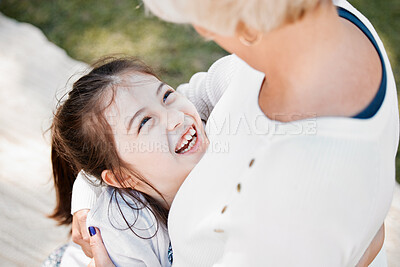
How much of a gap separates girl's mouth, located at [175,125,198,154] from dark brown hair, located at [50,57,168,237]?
17 cm

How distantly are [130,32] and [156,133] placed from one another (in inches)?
76.5

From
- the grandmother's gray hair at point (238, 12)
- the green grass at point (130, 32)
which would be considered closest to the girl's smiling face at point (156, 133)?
the grandmother's gray hair at point (238, 12)

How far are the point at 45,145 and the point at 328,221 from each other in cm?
195

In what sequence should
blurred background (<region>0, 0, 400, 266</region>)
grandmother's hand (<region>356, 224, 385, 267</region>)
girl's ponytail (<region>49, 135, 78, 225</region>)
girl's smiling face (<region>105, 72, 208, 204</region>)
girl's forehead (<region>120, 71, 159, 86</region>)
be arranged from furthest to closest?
blurred background (<region>0, 0, 400, 266</region>) < girl's ponytail (<region>49, 135, 78, 225</region>) < girl's forehead (<region>120, 71, 159, 86</region>) < girl's smiling face (<region>105, 72, 208, 204</region>) < grandmother's hand (<region>356, 224, 385, 267</region>)

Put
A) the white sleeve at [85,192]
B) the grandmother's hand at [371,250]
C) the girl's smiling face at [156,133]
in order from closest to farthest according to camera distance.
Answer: the grandmother's hand at [371,250], the girl's smiling face at [156,133], the white sleeve at [85,192]

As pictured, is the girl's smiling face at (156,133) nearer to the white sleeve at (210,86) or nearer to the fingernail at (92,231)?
the white sleeve at (210,86)

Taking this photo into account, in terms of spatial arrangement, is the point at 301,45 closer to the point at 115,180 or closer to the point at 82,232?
the point at 115,180

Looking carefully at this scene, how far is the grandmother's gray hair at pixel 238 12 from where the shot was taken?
85 cm

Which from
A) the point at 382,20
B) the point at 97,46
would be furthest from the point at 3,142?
the point at 382,20

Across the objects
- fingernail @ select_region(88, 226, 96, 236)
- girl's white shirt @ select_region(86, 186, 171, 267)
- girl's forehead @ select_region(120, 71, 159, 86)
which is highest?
girl's forehead @ select_region(120, 71, 159, 86)

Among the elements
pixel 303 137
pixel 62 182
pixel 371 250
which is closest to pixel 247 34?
pixel 303 137

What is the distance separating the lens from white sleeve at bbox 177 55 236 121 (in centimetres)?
151

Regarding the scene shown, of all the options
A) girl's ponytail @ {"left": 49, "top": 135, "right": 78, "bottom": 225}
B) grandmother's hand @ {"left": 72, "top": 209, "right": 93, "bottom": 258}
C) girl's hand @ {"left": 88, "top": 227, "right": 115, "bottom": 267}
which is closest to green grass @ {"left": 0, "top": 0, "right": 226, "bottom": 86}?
girl's ponytail @ {"left": 49, "top": 135, "right": 78, "bottom": 225}

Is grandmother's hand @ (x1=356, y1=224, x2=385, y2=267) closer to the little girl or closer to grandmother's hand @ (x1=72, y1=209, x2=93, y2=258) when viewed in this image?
the little girl
